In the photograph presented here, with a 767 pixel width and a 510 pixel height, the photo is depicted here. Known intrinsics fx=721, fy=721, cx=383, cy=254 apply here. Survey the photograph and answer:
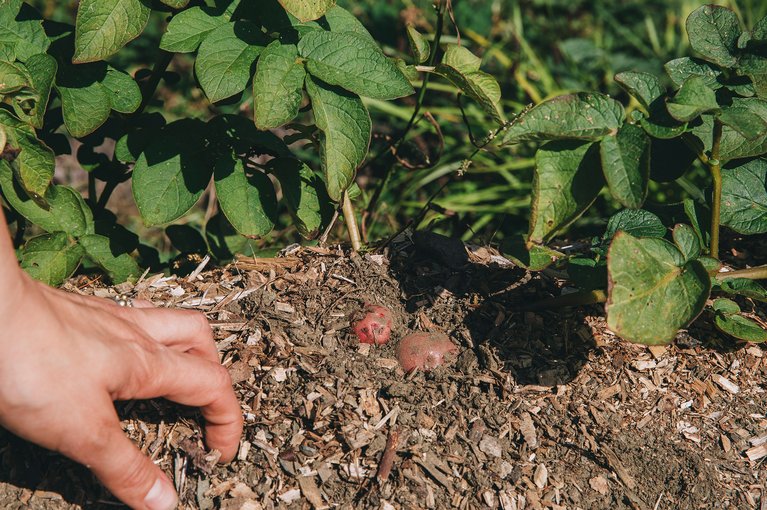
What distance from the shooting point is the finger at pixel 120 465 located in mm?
1355

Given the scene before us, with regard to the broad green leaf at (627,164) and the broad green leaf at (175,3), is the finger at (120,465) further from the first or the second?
the broad green leaf at (627,164)

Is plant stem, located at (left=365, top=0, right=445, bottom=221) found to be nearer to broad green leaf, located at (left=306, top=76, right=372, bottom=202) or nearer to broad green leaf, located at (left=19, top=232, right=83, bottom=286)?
broad green leaf, located at (left=306, top=76, right=372, bottom=202)

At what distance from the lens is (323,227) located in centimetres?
213

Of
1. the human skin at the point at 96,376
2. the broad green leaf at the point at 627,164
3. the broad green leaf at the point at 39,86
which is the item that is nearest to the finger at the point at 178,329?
the human skin at the point at 96,376

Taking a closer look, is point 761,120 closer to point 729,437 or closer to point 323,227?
point 729,437

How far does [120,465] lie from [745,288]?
1.55 meters

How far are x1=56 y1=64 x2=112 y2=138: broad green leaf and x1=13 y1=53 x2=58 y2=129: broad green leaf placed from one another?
62mm

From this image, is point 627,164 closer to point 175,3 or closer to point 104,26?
point 175,3

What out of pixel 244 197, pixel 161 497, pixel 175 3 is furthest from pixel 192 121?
pixel 161 497

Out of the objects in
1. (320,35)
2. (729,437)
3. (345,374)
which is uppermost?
(320,35)

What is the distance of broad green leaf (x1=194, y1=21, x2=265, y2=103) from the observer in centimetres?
168

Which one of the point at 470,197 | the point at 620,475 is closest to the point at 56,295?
the point at 620,475

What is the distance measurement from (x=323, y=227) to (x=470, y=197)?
146 centimetres

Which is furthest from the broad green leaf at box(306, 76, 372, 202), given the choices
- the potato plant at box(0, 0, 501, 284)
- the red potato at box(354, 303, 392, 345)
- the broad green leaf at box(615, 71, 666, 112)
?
the broad green leaf at box(615, 71, 666, 112)
